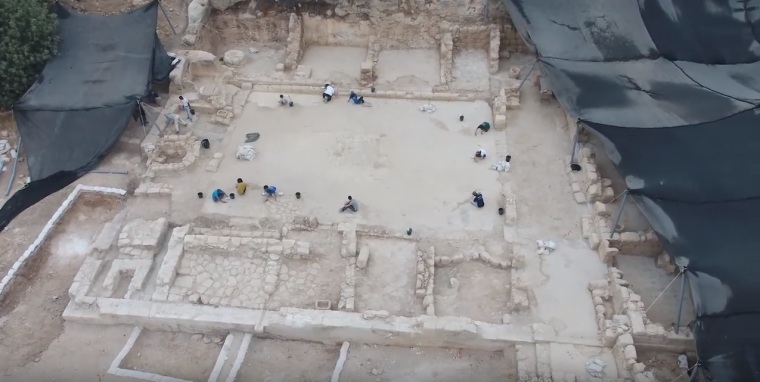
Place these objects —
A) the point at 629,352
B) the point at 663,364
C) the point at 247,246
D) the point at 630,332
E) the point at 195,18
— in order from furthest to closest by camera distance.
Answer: the point at 195,18
the point at 247,246
the point at 663,364
the point at 630,332
the point at 629,352

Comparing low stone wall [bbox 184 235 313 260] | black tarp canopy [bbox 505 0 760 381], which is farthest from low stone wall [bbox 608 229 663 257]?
low stone wall [bbox 184 235 313 260]

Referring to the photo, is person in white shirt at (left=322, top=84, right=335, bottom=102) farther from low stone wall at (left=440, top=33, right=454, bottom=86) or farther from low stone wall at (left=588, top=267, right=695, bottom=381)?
low stone wall at (left=588, top=267, right=695, bottom=381)

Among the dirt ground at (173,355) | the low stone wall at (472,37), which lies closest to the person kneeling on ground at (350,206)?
the dirt ground at (173,355)

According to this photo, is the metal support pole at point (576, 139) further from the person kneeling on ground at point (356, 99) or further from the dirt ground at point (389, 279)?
the person kneeling on ground at point (356, 99)

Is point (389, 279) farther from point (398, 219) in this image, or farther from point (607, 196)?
point (607, 196)

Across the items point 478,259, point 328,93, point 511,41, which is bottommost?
point 478,259

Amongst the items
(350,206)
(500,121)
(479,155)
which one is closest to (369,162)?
(350,206)

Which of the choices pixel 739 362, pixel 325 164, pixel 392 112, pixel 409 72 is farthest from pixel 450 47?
pixel 739 362
